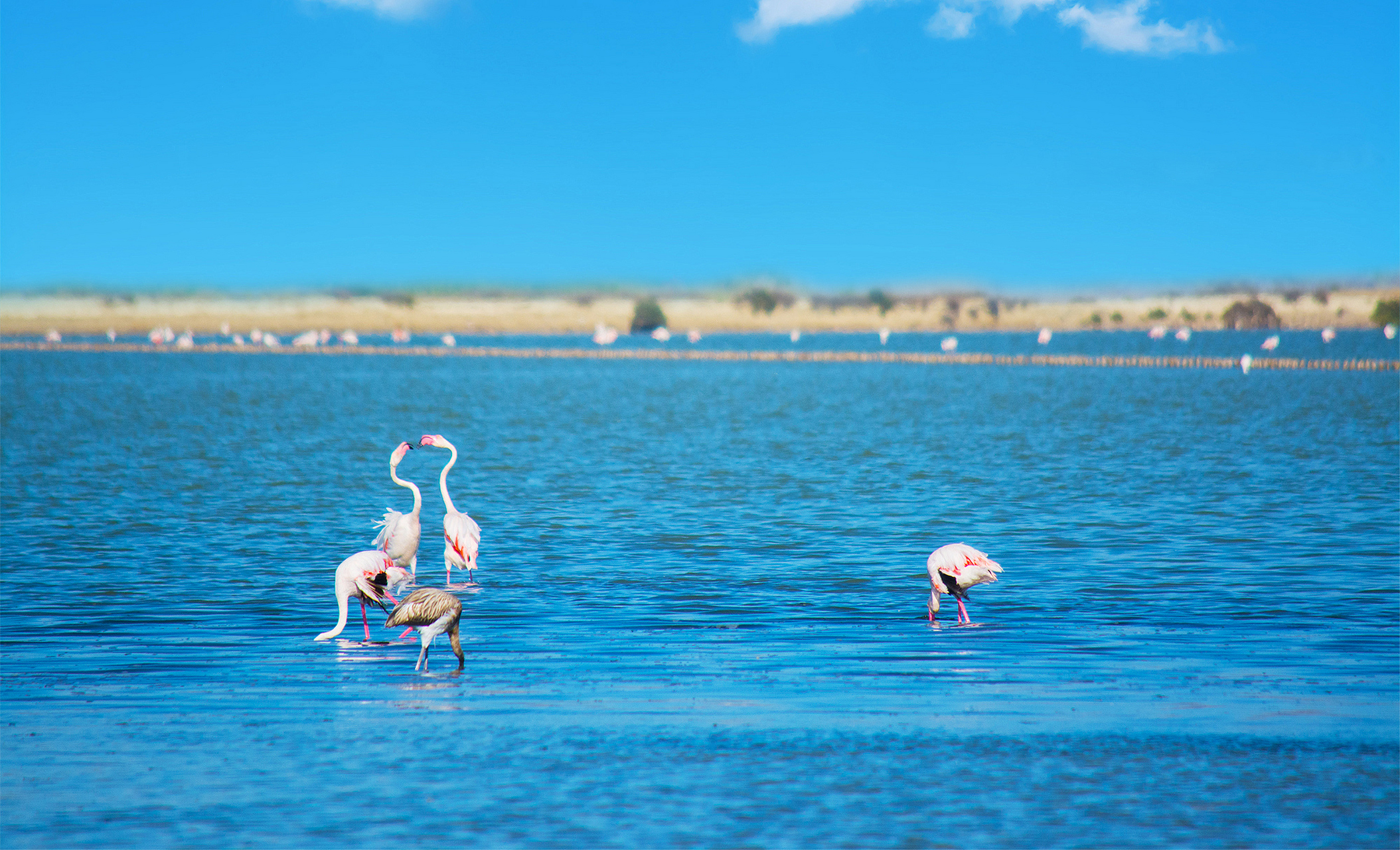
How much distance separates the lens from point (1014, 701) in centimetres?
1155

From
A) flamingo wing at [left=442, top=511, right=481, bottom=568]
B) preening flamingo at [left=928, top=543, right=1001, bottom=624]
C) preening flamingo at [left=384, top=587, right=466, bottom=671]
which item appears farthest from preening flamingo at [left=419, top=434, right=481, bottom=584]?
preening flamingo at [left=928, top=543, right=1001, bottom=624]

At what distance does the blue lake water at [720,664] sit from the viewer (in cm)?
893

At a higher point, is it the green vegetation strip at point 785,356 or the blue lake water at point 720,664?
the green vegetation strip at point 785,356

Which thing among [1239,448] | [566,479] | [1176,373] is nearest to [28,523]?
[566,479]

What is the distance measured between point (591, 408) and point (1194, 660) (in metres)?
54.4

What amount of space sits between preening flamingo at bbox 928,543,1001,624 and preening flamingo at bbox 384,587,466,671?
5044 millimetres

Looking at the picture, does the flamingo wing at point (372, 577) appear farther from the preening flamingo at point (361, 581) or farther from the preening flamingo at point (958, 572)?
the preening flamingo at point (958, 572)

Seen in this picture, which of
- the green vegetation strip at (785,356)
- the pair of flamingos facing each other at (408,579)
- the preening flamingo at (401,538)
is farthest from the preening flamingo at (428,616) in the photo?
the green vegetation strip at (785,356)

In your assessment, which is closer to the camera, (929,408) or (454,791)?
(454,791)

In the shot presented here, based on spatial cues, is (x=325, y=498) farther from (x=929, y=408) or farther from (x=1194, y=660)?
(x=929, y=408)

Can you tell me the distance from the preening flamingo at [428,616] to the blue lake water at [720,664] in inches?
13.6

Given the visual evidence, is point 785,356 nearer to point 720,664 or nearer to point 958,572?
point 958,572

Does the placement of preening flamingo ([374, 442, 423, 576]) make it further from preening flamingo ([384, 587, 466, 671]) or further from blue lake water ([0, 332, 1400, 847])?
preening flamingo ([384, 587, 466, 671])

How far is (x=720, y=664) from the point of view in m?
13.1
